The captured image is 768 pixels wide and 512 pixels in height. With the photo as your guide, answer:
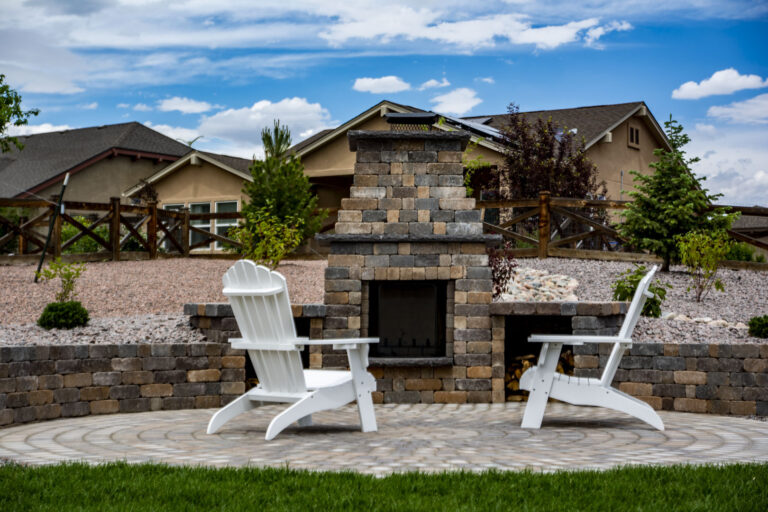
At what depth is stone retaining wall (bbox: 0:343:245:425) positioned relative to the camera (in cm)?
634

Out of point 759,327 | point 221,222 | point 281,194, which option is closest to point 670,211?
point 759,327

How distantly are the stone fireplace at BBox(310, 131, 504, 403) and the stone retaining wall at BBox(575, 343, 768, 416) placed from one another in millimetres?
1230

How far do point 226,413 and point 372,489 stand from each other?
2.20m

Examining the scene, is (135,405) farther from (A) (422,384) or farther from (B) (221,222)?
(B) (221,222)

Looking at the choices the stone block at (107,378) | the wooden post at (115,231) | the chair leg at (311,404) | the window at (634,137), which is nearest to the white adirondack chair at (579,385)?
the chair leg at (311,404)

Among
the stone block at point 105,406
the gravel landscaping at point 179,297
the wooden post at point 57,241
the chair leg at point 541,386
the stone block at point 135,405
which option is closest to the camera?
the chair leg at point 541,386

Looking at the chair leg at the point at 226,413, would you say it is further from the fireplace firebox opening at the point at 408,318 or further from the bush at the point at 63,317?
the bush at the point at 63,317

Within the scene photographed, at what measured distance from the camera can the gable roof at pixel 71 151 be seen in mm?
26516

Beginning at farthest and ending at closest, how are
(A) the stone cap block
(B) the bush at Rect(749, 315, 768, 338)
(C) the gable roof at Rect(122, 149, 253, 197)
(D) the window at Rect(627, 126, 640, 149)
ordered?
(C) the gable roof at Rect(122, 149, 253, 197) → (D) the window at Rect(627, 126, 640, 149) → (B) the bush at Rect(749, 315, 768, 338) → (A) the stone cap block

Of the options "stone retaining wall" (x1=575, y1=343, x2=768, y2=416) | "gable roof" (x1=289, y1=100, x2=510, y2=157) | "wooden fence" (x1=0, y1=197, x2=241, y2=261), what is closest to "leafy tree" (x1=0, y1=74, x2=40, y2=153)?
"wooden fence" (x1=0, y1=197, x2=241, y2=261)

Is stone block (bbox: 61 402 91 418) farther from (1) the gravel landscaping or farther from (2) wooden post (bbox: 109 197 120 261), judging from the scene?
(2) wooden post (bbox: 109 197 120 261)

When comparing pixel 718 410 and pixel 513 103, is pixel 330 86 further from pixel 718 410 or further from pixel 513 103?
pixel 513 103

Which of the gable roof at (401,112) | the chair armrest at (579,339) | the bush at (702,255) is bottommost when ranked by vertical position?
the chair armrest at (579,339)

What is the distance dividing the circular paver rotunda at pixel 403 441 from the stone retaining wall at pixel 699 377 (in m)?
0.32
